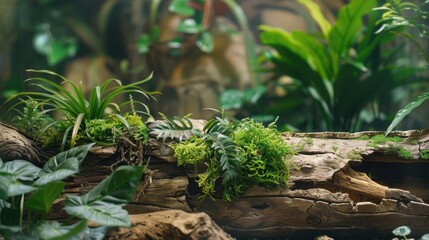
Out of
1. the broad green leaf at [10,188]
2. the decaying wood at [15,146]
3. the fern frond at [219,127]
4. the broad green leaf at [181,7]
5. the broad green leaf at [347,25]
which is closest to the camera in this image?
the broad green leaf at [10,188]

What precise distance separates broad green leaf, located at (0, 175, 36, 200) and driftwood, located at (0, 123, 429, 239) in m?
0.52

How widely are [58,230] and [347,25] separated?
10.4ft

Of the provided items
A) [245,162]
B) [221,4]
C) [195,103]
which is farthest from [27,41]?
[245,162]

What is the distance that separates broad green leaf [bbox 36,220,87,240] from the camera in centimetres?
190

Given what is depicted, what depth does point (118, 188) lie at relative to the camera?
6.89 ft

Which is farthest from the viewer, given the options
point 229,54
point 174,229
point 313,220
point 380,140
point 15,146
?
point 229,54

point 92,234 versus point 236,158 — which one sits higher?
point 236,158

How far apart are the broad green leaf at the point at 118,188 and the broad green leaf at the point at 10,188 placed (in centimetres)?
24

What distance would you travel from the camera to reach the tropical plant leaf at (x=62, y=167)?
2.06 m

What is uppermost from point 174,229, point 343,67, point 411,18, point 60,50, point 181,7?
point 411,18

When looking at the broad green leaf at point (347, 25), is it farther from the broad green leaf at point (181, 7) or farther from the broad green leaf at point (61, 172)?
the broad green leaf at point (61, 172)

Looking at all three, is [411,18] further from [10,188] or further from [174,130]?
[10,188]

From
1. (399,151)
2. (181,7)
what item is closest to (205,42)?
(181,7)

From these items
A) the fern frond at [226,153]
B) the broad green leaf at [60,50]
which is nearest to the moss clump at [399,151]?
the fern frond at [226,153]
